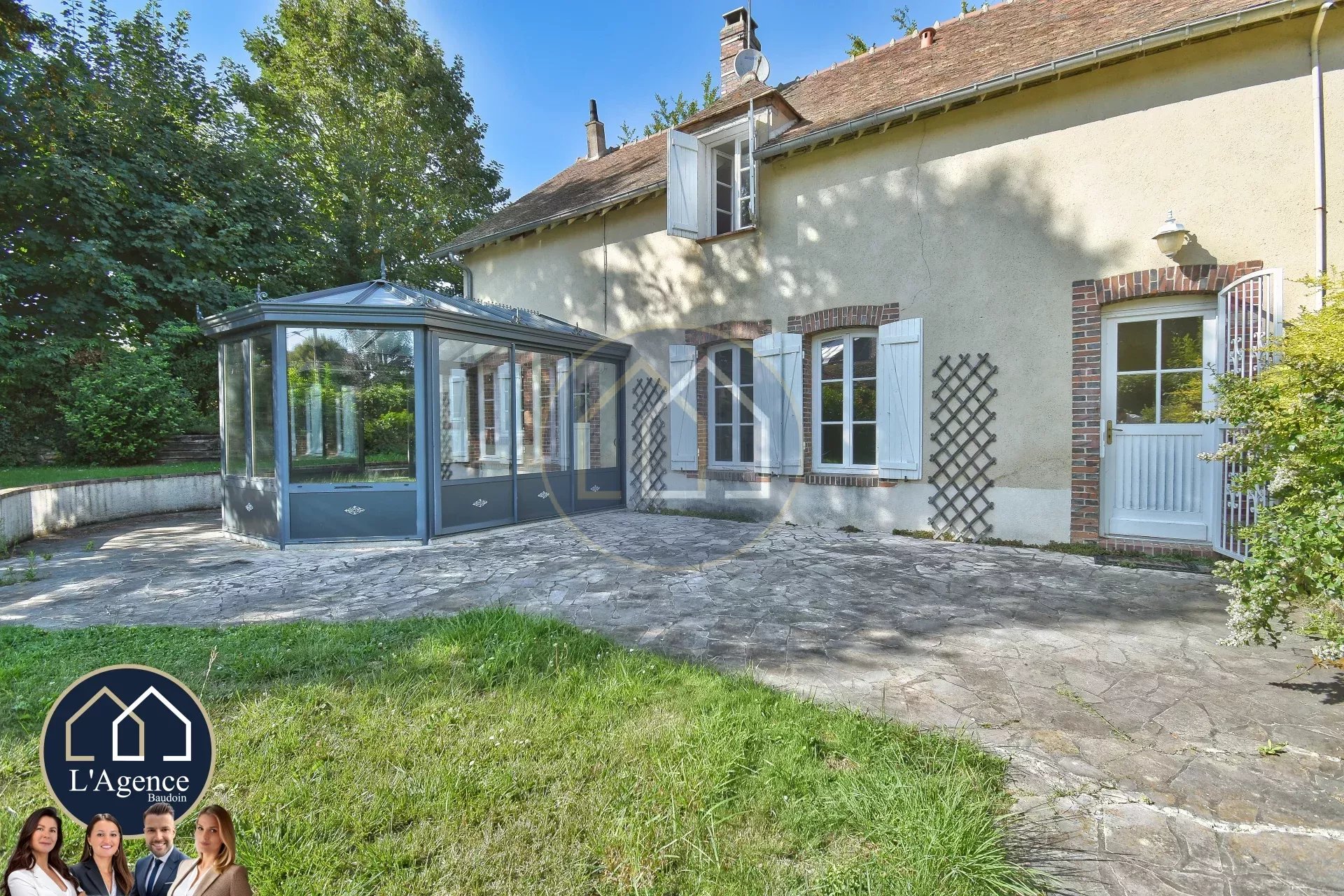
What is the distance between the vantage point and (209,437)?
1236 centimetres

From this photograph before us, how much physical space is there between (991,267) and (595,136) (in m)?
9.82

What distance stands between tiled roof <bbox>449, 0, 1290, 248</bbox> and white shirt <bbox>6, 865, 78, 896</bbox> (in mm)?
7870

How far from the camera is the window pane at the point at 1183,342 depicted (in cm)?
568

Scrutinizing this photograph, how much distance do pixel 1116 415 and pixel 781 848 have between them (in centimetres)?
584

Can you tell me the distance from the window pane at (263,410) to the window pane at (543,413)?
2555mm

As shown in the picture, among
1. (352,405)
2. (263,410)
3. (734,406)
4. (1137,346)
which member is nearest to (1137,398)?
(1137,346)

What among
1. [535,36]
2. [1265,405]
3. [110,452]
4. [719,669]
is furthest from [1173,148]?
[110,452]

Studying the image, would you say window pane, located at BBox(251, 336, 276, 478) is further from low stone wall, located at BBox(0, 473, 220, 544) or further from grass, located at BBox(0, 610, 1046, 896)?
grass, located at BBox(0, 610, 1046, 896)

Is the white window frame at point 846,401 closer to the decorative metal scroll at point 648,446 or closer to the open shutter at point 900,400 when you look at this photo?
the open shutter at point 900,400

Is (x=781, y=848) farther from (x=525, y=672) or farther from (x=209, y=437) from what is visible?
(x=209, y=437)

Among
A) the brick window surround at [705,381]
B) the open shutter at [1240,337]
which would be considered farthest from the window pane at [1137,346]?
the brick window surround at [705,381]

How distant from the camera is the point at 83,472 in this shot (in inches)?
389

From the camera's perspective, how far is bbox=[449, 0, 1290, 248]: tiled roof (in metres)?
6.18

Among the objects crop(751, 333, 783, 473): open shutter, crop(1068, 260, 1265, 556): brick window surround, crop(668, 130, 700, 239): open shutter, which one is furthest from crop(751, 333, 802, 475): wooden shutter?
crop(1068, 260, 1265, 556): brick window surround
